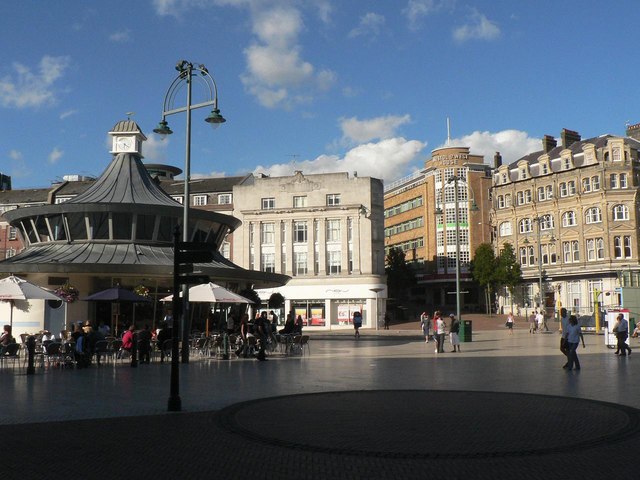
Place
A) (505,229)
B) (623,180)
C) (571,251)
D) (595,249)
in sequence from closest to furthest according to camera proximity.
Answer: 1. (623,180)
2. (595,249)
3. (571,251)
4. (505,229)

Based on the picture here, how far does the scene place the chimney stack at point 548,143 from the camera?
77062mm

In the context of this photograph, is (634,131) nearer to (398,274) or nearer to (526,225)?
(526,225)

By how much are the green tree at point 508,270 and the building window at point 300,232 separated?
833 inches

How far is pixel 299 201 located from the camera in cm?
7081

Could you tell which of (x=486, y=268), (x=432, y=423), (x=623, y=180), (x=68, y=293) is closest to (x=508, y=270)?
(x=486, y=268)

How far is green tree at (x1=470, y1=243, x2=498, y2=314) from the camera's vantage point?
72062mm

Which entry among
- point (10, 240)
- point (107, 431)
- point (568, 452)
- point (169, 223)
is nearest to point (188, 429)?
point (107, 431)

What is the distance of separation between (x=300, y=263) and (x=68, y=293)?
4413 cm

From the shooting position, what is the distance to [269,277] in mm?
35719

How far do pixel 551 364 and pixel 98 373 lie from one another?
46.7 feet

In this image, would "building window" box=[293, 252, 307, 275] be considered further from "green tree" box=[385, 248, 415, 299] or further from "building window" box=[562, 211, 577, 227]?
"building window" box=[562, 211, 577, 227]

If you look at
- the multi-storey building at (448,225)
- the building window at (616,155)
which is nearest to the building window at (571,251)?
the building window at (616,155)

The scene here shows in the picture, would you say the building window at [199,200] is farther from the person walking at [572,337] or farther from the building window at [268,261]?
the person walking at [572,337]

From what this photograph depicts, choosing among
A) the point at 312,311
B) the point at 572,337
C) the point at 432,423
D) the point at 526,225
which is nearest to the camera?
the point at 432,423
